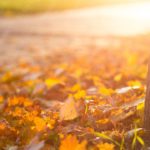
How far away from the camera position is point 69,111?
9.39 ft

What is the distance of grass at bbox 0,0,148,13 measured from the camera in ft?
48.6

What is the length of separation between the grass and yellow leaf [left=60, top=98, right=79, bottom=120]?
11891mm

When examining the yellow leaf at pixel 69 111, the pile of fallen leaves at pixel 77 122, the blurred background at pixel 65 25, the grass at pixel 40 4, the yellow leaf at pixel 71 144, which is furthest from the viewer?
the grass at pixel 40 4

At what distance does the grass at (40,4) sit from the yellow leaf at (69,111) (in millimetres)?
11891

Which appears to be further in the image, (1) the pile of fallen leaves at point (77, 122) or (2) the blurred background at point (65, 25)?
(2) the blurred background at point (65, 25)

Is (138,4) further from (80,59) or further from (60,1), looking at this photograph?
(80,59)

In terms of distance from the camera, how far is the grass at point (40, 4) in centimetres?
1483

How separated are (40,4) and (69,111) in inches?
534

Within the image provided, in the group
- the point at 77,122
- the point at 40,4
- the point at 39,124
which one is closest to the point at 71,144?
the point at 39,124

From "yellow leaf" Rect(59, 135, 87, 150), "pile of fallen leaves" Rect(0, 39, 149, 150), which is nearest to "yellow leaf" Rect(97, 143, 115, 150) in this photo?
"pile of fallen leaves" Rect(0, 39, 149, 150)

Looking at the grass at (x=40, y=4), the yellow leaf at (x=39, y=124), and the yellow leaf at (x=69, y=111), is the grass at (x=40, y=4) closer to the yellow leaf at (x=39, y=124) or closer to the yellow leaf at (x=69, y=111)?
the yellow leaf at (x=69, y=111)

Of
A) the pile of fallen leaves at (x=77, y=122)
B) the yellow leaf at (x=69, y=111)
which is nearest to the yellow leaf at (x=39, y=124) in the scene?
the pile of fallen leaves at (x=77, y=122)

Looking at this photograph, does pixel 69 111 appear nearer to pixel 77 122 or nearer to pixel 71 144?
pixel 77 122

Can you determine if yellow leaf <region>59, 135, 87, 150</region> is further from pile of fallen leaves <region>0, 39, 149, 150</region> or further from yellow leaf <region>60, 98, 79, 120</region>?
yellow leaf <region>60, 98, 79, 120</region>
